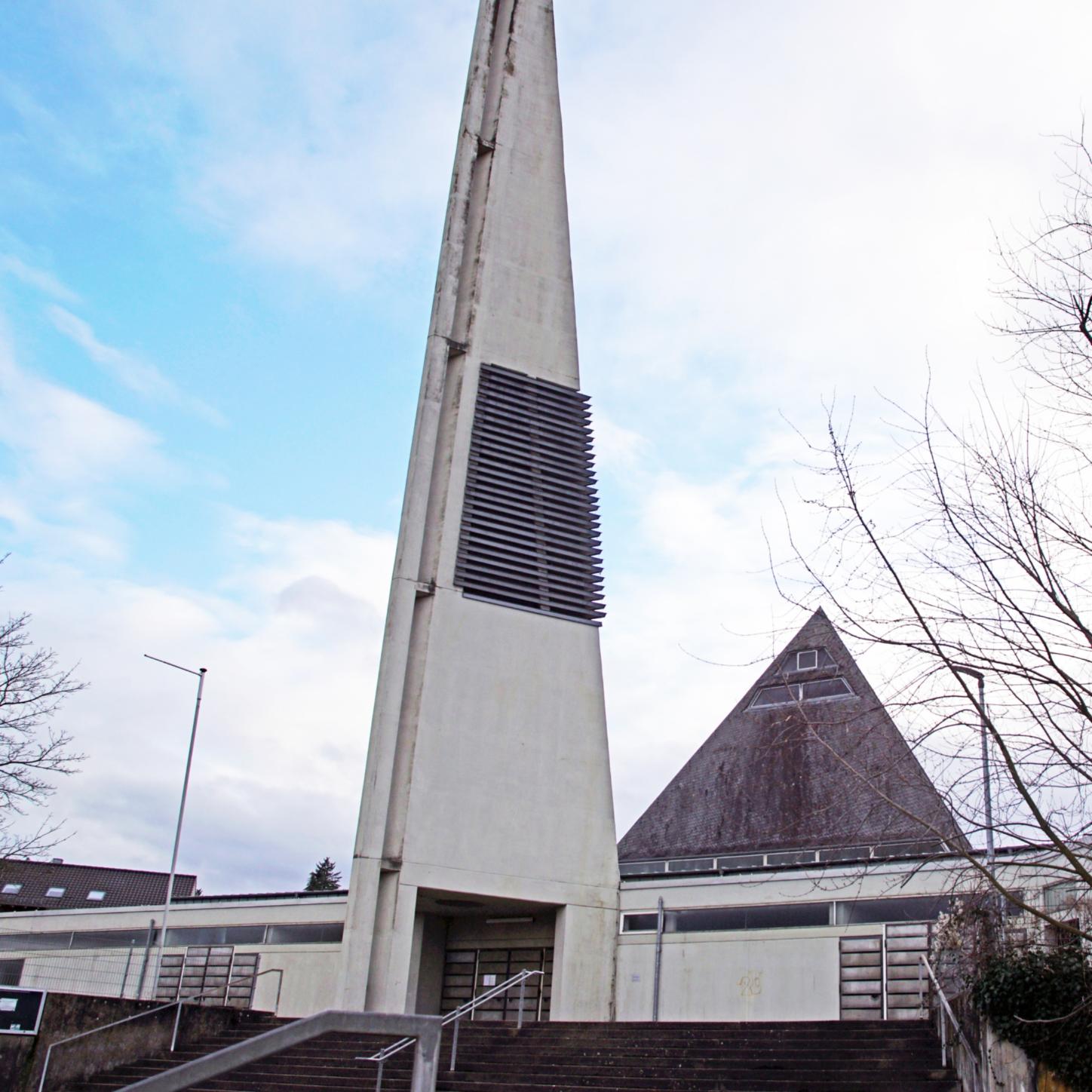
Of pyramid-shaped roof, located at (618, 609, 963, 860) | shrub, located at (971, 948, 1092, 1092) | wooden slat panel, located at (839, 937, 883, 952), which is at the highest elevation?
pyramid-shaped roof, located at (618, 609, 963, 860)

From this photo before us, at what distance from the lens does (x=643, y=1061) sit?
12.7 metres

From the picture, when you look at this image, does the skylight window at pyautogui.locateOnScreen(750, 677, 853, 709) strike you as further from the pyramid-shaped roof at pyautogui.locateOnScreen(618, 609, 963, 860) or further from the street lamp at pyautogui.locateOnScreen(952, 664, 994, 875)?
the street lamp at pyautogui.locateOnScreen(952, 664, 994, 875)

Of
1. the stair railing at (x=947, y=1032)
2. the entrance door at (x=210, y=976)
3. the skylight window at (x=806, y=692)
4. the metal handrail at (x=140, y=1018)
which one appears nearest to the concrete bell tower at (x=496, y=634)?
the metal handrail at (x=140, y=1018)

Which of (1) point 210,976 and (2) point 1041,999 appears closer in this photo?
(2) point 1041,999

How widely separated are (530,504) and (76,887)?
25.4 m

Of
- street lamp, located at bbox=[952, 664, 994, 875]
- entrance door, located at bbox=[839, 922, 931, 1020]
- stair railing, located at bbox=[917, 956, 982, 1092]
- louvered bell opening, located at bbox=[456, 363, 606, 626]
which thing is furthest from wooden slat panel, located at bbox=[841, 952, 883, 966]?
street lamp, located at bbox=[952, 664, 994, 875]

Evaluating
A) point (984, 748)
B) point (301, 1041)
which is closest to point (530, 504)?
point (984, 748)

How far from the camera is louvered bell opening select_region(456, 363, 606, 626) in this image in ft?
62.4

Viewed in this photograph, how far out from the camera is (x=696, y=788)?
21.8m

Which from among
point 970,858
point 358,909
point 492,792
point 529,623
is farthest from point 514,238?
point 970,858

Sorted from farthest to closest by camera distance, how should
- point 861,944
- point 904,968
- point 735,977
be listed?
point 735,977 → point 861,944 → point 904,968

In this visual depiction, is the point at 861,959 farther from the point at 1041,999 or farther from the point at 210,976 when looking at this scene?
the point at 210,976

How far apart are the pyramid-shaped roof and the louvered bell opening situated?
140 inches

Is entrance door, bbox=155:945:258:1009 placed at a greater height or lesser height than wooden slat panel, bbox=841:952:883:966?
lesser
